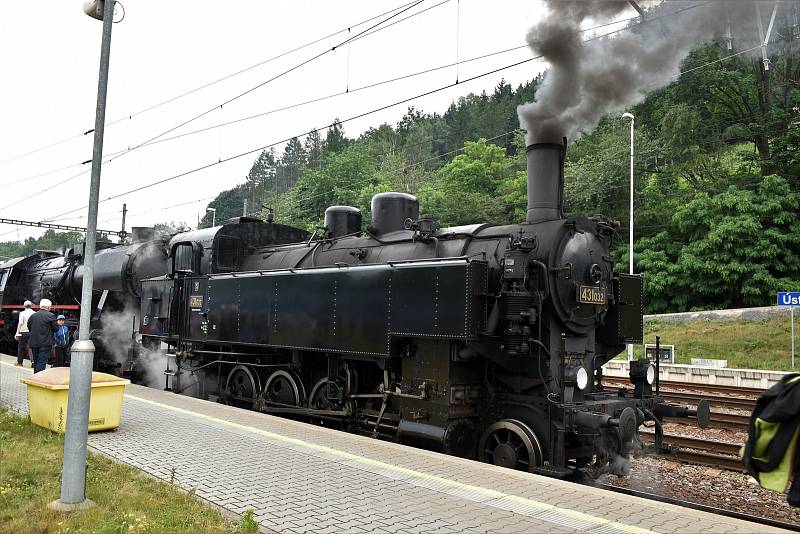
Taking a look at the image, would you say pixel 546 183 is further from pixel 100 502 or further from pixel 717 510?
pixel 100 502

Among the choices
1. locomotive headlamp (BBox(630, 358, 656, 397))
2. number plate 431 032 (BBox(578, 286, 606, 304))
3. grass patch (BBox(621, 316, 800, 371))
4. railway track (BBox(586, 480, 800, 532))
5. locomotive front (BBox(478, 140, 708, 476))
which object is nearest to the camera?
railway track (BBox(586, 480, 800, 532))

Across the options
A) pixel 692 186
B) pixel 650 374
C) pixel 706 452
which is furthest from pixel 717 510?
pixel 692 186

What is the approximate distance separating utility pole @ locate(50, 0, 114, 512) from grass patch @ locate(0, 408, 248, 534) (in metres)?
0.18

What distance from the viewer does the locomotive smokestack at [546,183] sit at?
7301 millimetres

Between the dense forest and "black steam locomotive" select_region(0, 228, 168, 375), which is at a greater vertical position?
the dense forest

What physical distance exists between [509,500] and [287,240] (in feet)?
27.3

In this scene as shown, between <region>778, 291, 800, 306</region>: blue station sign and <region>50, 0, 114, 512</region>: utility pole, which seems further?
<region>778, 291, 800, 306</region>: blue station sign

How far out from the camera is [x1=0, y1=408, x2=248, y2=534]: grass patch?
4047 millimetres

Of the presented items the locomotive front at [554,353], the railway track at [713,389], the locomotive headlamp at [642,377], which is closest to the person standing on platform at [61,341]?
the locomotive front at [554,353]

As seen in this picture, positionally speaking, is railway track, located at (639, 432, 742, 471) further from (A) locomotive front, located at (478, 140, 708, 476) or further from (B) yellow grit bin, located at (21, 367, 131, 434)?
(B) yellow grit bin, located at (21, 367, 131, 434)

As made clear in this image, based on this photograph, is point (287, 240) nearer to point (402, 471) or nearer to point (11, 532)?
point (402, 471)

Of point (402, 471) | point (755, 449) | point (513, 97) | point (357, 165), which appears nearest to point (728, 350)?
point (402, 471)

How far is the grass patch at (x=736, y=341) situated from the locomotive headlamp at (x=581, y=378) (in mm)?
14324

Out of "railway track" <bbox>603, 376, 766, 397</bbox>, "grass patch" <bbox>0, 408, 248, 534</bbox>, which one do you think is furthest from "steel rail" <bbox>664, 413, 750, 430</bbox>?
"grass patch" <bbox>0, 408, 248, 534</bbox>
